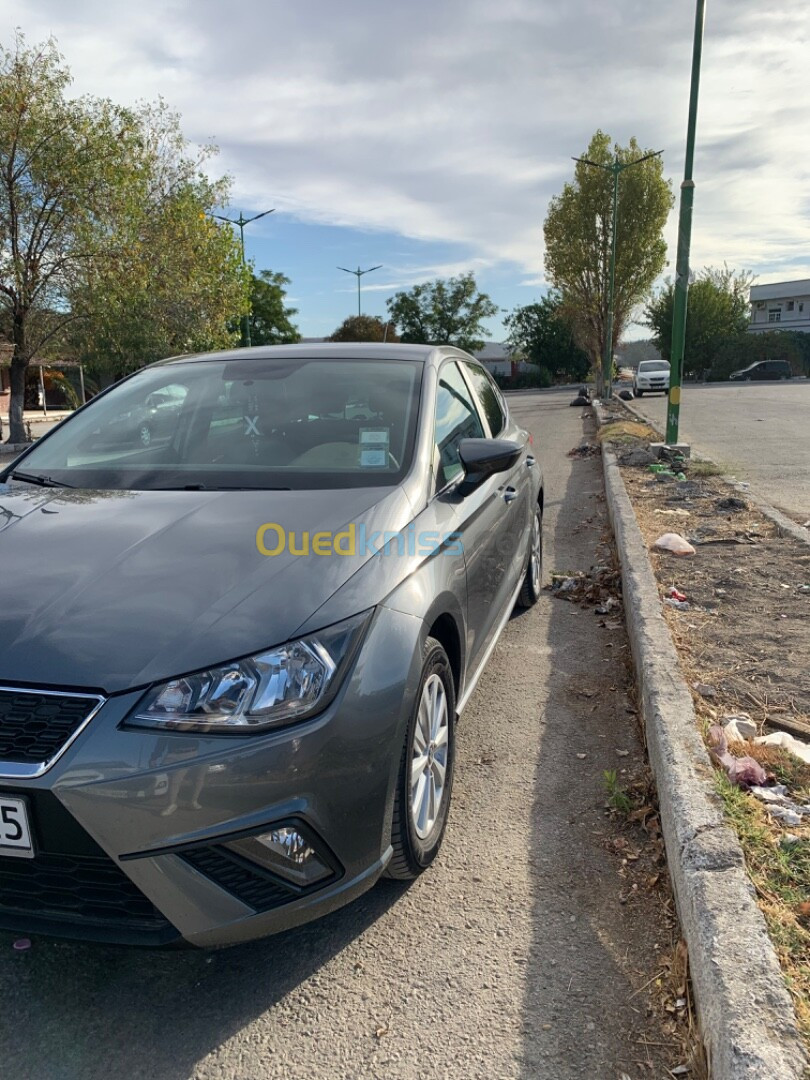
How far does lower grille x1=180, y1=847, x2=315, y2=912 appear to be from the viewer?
1.89 meters

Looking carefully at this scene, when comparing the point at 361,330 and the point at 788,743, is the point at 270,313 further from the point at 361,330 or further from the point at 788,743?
the point at 788,743

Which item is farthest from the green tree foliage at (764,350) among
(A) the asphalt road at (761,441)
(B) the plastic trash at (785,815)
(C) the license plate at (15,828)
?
(C) the license plate at (15,828)

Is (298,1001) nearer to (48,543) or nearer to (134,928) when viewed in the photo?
(134,928)

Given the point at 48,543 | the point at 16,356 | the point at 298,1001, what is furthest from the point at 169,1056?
the point at 16,356

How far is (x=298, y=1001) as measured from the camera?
2139mm

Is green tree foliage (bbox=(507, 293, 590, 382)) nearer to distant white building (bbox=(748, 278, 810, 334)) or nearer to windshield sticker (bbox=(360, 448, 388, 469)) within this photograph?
distant white building (bbox=(748, 278, 810, 334))

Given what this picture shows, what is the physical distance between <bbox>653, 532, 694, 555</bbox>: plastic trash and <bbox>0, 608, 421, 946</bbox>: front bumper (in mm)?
4727

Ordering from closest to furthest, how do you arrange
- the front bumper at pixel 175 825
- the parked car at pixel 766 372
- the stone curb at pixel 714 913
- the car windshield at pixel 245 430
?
the stone curb at pixel 714 913 < the front bumper at pixel 175 825 < the car windshield at pixel 245 430 < the parked car at pixel 766 372

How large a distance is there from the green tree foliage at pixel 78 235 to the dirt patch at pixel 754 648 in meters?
17.3

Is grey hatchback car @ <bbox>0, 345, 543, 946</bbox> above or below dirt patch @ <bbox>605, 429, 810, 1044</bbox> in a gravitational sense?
above

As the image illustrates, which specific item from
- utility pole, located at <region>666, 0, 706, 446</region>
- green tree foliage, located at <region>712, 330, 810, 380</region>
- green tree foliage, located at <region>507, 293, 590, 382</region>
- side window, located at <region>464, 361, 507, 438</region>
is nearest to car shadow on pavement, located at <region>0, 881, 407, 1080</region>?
side window, located at <region>464, 361, 507, 438</region>

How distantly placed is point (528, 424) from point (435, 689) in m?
21.8

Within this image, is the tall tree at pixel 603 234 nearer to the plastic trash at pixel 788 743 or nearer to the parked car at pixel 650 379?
the parked car at pixel 650 379

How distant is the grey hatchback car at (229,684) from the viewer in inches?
72.7
